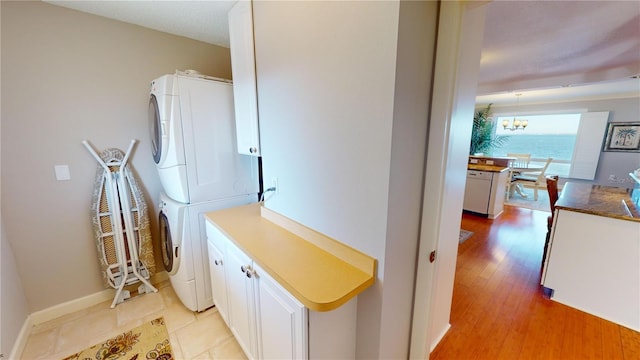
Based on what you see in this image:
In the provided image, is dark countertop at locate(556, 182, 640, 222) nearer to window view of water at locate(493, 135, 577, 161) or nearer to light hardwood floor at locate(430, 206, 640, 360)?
light hardwood floor at locate(430, 206, 640, 360)

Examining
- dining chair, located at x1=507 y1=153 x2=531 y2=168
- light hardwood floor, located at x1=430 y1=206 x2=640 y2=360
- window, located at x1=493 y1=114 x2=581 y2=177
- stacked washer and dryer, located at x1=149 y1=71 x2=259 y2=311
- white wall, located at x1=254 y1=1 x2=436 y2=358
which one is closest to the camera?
white wall, located at x1=254 y1=1 x2=436 y2=358

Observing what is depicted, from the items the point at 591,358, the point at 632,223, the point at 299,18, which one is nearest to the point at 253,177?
the point at 299,18

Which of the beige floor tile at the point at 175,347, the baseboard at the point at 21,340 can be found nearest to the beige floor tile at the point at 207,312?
the beige floor tile at the point at 175,347

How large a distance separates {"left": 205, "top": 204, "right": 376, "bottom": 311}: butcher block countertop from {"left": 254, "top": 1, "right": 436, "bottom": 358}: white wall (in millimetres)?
62

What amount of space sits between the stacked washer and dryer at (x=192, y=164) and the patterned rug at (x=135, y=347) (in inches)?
10.8

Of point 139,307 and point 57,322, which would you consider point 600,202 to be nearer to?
point 139,307

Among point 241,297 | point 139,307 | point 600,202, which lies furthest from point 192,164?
point 600,202

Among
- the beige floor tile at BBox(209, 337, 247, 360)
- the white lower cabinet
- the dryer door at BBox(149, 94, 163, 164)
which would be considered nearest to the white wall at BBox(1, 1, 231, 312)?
the dryer door at BBox(149, 94, 163, 164)

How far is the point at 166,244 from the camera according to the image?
2107 millimetres

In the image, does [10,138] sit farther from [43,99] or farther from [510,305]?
[510,305]

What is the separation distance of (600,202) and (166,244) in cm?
393

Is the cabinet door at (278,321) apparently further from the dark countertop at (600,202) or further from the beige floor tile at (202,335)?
the dark countertop at (600,202)

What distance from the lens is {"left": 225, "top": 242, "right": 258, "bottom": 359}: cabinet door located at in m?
1.28

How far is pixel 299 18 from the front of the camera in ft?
3.94
